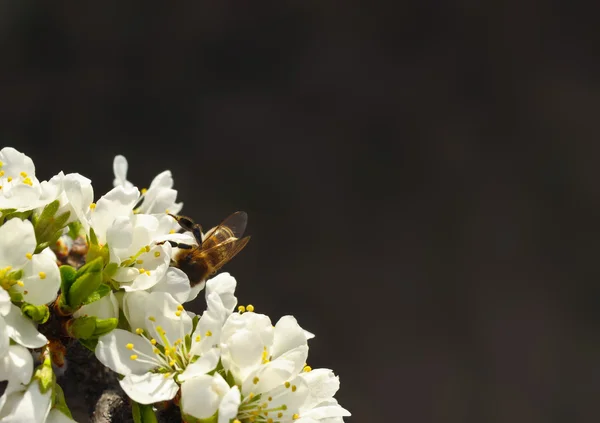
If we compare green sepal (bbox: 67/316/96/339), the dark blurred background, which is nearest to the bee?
green sepal (bbox: 67/316/96/339)

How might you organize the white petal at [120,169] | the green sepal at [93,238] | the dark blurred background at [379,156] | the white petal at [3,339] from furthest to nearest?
the dark blurred background at [379,156] → the white petal at [120,169] → the green sepal at [93,238] → the white petal at [3,339]

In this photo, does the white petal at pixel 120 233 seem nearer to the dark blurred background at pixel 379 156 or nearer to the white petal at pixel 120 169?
the white petal at pixel 120 169

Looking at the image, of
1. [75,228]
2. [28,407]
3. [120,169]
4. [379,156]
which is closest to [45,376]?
[28,407]

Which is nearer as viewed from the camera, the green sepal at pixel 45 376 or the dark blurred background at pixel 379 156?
the green sepal at pixel 45 376

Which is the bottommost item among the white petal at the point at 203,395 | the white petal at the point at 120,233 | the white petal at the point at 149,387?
the white petal at the point at 149,387

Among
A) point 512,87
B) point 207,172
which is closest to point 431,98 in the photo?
point 512,87

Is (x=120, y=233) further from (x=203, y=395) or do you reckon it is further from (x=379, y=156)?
(x=379, y=156)

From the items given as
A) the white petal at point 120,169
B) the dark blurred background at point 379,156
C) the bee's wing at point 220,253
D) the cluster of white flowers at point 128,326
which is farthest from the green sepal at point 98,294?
the dark blurred background at point 379,156
